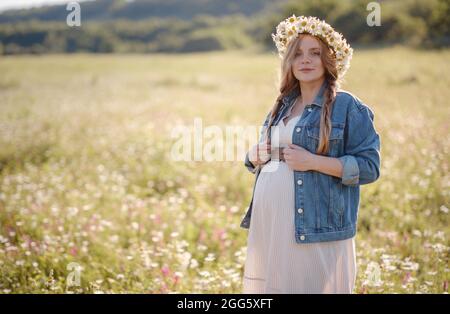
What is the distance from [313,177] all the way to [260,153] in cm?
37

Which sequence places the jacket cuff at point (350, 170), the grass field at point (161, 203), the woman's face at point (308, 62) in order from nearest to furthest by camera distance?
1. the jacket cuff at point (350, 170)
2. the woman's face at point (308, 62)
3. the grass field at point (161, 203)

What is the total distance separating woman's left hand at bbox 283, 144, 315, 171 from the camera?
2424 mm

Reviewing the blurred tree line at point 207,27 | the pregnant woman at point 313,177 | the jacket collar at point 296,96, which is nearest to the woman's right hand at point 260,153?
the pregnant woman at point 313,177

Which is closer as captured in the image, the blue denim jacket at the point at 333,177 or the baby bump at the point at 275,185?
the blue denim jacket at the point at 333,177

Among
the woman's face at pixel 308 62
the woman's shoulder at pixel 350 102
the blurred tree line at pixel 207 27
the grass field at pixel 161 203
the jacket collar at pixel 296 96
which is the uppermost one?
the blurred tree line at pixel 207 27

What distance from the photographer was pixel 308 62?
102 inches

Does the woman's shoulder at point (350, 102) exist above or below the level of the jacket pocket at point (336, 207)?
above

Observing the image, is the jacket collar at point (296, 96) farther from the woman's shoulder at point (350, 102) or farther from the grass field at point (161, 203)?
the grass field at point (161, 203)

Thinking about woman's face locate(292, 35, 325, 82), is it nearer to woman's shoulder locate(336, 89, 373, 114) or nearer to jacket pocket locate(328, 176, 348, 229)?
woman's shoulder locate(336, 89, 373, 114)

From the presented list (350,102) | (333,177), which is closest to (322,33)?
(350,102)

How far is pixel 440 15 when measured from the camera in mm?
17578

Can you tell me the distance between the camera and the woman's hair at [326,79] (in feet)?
8.03

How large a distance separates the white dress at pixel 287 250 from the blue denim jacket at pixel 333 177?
6 cm
